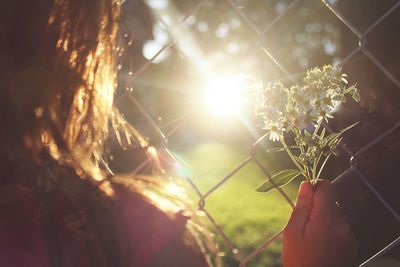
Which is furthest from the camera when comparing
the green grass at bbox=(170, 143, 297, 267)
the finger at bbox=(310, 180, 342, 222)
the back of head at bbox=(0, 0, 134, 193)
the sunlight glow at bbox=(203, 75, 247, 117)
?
the green grass at bbox=(170, 143, 297, 267)

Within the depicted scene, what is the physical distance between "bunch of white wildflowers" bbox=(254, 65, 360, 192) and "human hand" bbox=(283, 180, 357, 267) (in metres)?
0.04

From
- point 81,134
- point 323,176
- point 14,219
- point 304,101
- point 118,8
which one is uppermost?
point 118,8

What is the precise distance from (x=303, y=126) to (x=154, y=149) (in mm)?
466

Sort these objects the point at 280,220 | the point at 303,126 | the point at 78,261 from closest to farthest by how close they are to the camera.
Answer: the point at 78,261 → the point at 303,126 → the point at 280,220

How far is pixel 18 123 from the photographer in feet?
3.50

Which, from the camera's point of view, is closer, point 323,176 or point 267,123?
point 267,123

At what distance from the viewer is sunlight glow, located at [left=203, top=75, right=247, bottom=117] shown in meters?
1.31

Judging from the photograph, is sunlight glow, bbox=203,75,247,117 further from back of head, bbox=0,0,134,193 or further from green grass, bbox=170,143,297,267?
green grass, bbox=170,143,297,267

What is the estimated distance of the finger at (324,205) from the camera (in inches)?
45.8

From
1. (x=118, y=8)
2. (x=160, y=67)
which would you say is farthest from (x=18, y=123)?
(x=160, y=67)

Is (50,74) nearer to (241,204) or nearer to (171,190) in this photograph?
(171,190)

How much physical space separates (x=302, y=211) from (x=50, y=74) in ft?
1.65

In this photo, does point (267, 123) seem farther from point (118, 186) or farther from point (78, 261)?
point (78, 261)

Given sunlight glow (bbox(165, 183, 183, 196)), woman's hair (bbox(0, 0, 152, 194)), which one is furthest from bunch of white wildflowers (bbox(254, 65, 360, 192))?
woman's hair (bbox(0, 0, 152, 194))
